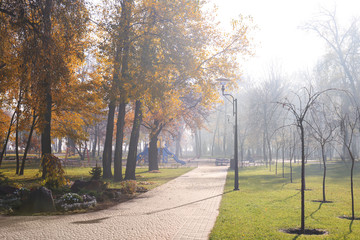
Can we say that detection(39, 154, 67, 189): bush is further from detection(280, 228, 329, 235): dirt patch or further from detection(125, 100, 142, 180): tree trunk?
detection(280, 228, 329, 235): dirt patch

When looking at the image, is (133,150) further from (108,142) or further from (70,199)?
(70,199)

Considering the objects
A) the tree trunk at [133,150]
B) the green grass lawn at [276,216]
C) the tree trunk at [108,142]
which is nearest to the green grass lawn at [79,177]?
the tree trunk at [133,150]

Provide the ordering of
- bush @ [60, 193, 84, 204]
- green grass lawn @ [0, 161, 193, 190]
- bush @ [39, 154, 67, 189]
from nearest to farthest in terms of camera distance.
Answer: bush @ [60, 193, 84, 204] < bush @ [39, 154, 67, 189] < green grass lawn @ [0, 161, 193, 190]

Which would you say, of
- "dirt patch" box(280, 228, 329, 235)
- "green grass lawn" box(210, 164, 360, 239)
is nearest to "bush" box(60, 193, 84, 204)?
"green grass lawn" box(210, 164, 360, 239)

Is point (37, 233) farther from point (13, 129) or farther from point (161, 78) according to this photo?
point (13, 129)

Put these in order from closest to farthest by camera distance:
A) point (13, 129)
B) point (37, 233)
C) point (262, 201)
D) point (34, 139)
→ point (37, 233) < point (262, 201) < point (13, 129) < point (34, 139)

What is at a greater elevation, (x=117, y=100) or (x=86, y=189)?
(x=117, y=100)

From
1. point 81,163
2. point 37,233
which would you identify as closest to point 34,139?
point 81,163

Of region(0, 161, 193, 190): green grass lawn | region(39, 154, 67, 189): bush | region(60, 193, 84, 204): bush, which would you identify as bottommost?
region(0, 161, 193, 190): green grass lawn

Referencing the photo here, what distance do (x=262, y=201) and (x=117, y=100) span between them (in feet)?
34.0

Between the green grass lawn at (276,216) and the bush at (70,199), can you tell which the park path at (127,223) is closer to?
the green grass lawn at (276,216)

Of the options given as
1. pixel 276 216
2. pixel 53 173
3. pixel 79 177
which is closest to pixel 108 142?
pixel 79 177

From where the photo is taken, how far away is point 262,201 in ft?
43.8

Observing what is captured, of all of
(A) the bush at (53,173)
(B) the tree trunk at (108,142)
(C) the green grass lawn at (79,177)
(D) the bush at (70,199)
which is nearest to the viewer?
(D) the bush at (70,199)
